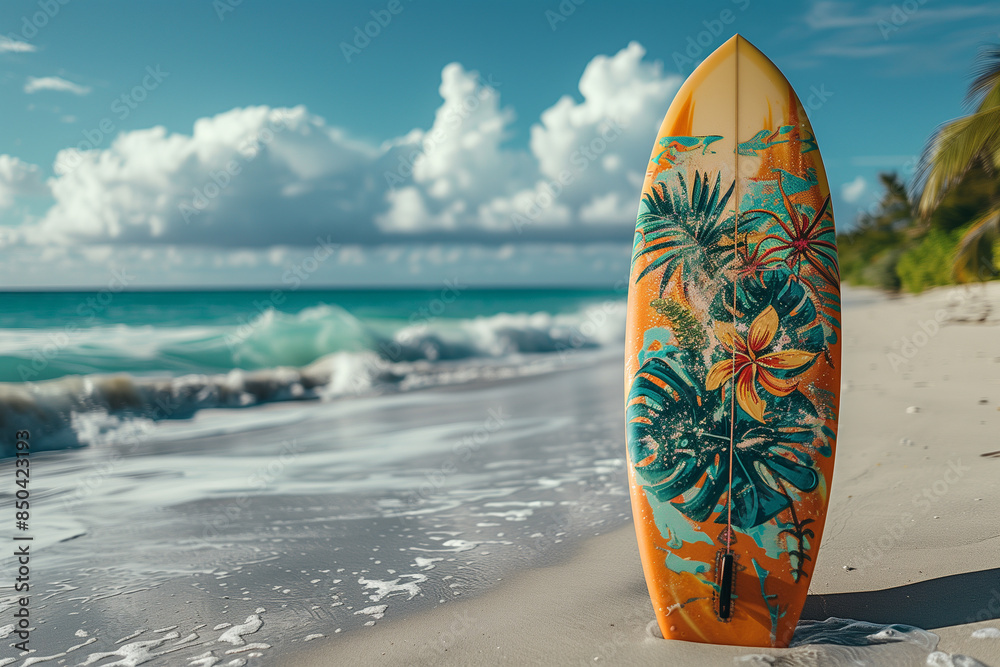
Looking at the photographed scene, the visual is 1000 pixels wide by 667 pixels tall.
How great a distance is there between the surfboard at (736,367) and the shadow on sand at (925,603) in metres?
0.29

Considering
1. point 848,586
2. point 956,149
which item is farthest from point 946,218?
point 848,586

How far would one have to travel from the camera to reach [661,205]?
2225 millimetres

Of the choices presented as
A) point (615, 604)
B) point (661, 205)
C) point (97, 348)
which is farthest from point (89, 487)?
point (97, 348)

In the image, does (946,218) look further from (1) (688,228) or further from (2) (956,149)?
(1) (688,228)

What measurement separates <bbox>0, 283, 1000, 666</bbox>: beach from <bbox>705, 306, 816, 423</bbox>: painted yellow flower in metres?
0.78

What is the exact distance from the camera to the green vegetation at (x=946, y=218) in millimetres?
6629

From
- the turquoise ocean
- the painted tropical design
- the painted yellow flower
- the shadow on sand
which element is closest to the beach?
the shadow on sand

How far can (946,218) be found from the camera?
1728 centimetres

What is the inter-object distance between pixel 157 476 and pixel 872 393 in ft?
19.0

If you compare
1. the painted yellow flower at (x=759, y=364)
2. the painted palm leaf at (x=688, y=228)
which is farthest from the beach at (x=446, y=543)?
the painted palm leaf at (x=688, y=228)

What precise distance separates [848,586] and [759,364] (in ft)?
3.19

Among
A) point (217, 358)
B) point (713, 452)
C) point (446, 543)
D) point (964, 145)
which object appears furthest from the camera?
point (217, 358)

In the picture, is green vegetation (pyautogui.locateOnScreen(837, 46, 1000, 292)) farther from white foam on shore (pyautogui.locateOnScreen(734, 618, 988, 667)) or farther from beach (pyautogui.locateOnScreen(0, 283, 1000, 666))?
white foam on shore (pyautogui.locateOnScreen(734, 618, 988, 667))

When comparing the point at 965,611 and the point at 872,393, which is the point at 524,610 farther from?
the point at 872,393
